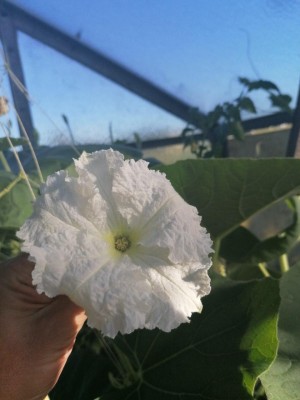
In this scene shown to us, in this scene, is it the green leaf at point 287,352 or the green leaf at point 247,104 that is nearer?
the green leaf at point 287,352

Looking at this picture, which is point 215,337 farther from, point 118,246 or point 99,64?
point 99,64

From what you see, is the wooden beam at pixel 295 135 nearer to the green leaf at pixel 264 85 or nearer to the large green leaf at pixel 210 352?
the green leaf at pixel 264 85

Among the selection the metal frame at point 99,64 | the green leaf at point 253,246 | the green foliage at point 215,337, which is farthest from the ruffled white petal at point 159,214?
the metal frame at point 99,64

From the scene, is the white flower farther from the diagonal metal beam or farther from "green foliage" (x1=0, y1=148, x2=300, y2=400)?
the diagonal metal beam

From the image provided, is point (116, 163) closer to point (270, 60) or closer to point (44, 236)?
point (44, 236)

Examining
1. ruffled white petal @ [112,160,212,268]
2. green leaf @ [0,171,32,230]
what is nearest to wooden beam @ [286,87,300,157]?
green leaf @ [0,171,32,230]

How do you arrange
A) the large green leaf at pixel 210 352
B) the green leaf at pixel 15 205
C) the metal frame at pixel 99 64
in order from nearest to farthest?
the large green leaf at pixel 210 352, the green leaf at pixel 15 205, the metal frame at pixel 99 64
